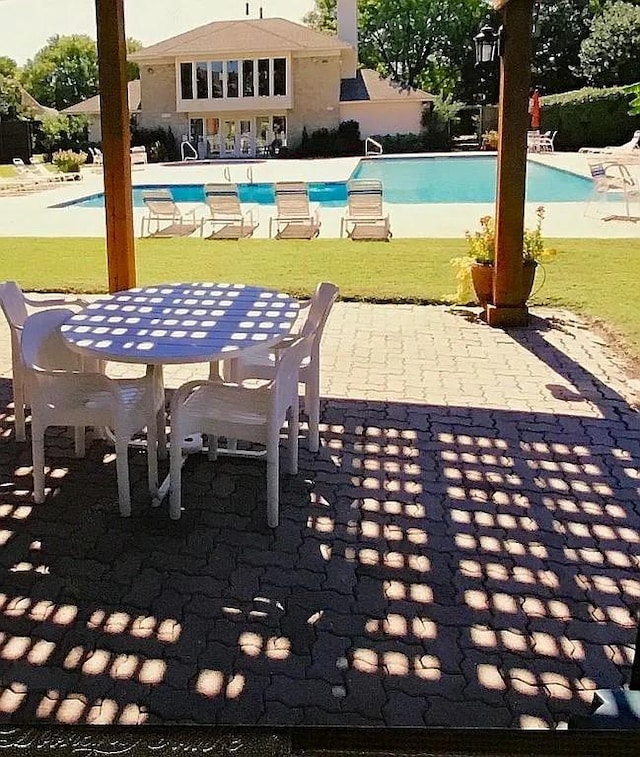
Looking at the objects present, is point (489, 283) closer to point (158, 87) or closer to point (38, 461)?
point (38, 461)

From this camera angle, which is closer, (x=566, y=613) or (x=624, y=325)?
(x=566, y=613)

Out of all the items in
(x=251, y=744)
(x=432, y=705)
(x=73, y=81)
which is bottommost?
(x=432, y=705)

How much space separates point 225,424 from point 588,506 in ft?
5.21

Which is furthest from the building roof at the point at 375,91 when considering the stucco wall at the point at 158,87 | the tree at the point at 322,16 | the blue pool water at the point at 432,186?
the tree at the point at 322,16

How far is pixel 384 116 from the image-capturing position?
32.1m

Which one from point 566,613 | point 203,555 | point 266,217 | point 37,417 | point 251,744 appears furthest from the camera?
point 266,217

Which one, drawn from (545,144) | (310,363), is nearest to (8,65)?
(545,144)

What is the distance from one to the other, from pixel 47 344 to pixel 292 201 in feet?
30.5

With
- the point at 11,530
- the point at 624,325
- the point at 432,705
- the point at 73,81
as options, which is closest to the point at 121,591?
the point at 11,530

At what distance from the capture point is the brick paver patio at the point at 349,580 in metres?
2.32

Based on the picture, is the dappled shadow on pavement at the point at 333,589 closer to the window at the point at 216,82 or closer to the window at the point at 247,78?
the window at the point at 247,78

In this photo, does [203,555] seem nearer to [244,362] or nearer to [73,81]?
[244,362]

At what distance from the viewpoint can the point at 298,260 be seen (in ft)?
32.3

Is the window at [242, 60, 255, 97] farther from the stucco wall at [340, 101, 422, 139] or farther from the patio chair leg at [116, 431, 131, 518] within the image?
the patio chair leg at [116, 431, 131, 518]
